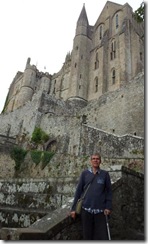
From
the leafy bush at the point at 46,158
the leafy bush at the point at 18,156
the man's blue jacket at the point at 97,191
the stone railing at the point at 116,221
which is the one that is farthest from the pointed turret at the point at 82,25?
the man's blue jacket at the point at 97,191

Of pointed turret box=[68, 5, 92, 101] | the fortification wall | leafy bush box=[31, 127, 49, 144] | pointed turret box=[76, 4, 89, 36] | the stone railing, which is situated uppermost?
pointed turret box=[76, 4, 89, 36]

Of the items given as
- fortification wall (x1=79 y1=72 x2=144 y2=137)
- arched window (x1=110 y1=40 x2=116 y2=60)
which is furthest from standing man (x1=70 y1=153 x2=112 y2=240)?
arched window (x1=110 y1=40 x2=116 y2=60)

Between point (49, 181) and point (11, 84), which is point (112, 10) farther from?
point (49, 181)

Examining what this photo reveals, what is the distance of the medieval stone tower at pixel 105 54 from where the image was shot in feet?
120

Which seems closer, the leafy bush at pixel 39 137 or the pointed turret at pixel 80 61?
the leafy bush at pixel 39 137

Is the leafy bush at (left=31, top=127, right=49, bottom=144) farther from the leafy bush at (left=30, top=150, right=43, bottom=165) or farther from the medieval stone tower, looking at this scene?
the medieval stone tower

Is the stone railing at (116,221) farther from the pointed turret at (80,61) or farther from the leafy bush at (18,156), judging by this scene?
the pointed turret at (80,61)

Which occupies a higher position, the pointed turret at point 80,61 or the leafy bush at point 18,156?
the pointed turret at point 80,61

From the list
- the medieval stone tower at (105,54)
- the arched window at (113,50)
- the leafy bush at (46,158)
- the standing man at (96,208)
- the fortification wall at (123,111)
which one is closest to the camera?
the standing man at (96,208)

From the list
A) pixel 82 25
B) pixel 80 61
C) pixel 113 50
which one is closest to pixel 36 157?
pixel 80 61

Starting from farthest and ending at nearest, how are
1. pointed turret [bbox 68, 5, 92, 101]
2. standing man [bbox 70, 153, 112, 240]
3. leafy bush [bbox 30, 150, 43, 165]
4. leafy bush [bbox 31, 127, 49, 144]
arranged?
pointed turret [bbox 68, 5, 92, 101]
leafy bush [bbox 31, 127, 49, 144]
leafy bush [bbox 30, 150, 43, 165]
standing man [bbox 70, 153, 112, 240]

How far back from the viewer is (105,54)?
134 feet

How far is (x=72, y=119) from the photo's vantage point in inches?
912

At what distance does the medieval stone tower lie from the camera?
36688 mm
